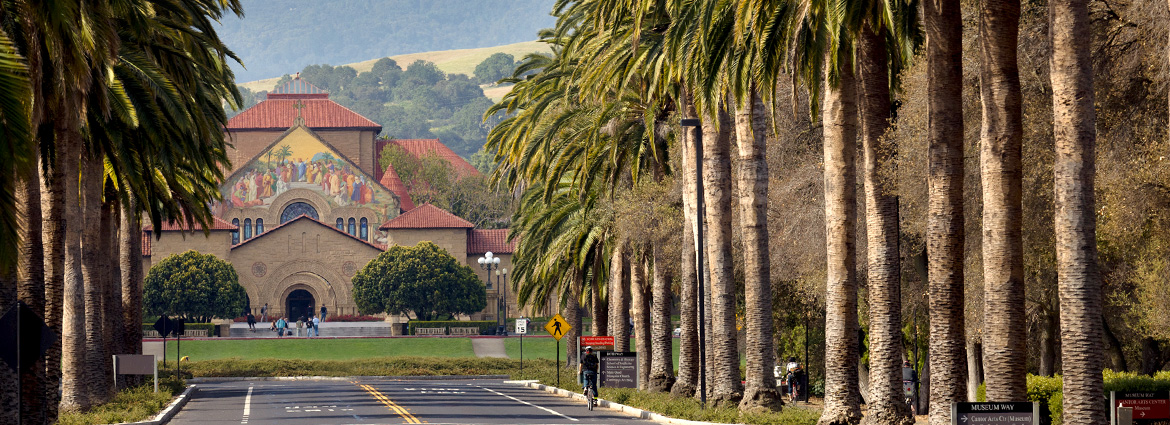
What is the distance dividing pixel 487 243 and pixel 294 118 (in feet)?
102

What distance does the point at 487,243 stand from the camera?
331ft

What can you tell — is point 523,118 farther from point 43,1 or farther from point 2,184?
point 2,184

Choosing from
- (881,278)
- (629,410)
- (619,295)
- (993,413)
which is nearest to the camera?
(993,413)

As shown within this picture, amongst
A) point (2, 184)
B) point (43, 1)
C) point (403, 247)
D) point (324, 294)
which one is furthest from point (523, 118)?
point (324, 294)

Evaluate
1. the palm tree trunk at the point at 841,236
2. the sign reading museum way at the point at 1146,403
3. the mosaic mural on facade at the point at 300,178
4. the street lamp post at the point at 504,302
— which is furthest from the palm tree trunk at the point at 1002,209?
the mosaic mural on facade at the point at 300,178

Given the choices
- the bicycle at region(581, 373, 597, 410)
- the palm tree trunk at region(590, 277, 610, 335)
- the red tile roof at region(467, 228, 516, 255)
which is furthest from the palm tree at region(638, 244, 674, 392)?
the red tile roof at region(467, 228, 516, 255)

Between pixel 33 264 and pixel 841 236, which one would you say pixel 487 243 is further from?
pixel 33 264

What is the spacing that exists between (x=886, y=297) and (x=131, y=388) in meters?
22.9

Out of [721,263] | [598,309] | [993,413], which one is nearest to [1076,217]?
[993,413]

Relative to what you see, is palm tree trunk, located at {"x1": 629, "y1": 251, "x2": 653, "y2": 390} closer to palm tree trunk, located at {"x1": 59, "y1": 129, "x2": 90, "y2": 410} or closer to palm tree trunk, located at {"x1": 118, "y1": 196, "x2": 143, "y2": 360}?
palm tree trunk, located at {"x1": 118, "y1": 196, "x2": 143, "y2": 360}

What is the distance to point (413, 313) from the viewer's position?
94.8 m

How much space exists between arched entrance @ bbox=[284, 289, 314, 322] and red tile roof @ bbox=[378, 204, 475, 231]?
307 inches

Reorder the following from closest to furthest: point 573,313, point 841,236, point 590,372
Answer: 1. point 841,236
2. point 590,372
3. point 573,313

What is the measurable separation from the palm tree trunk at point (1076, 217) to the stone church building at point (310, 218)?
71.2 meters
